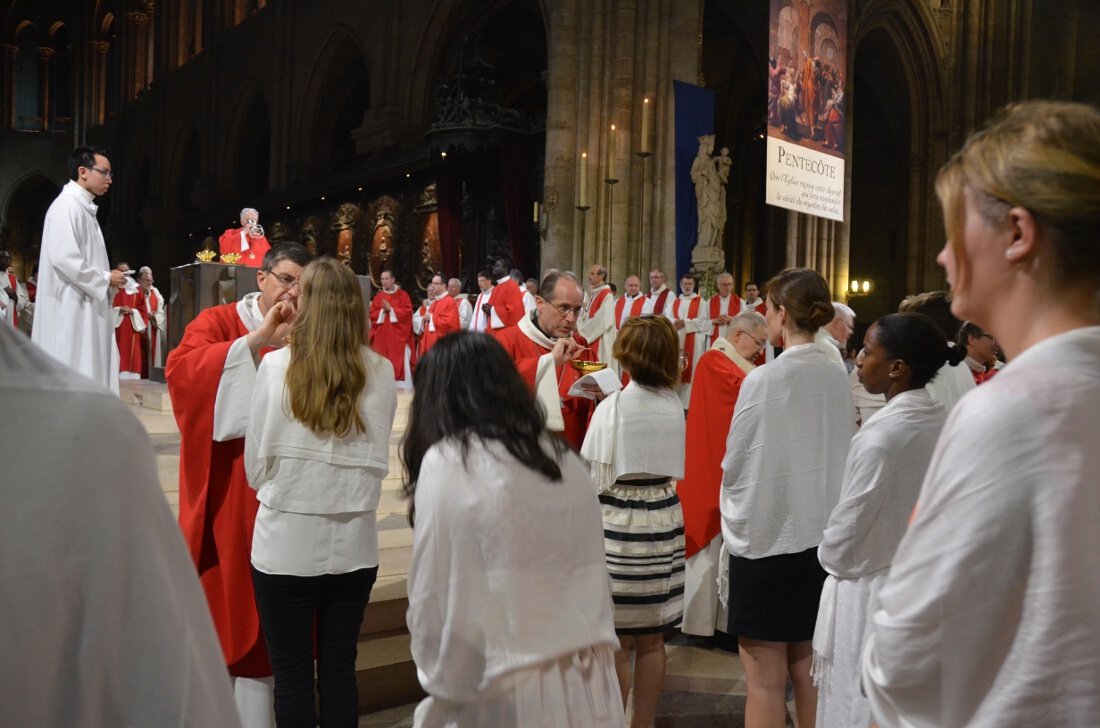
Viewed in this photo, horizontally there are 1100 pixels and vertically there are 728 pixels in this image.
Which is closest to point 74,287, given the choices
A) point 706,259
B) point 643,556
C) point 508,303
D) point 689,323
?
point 643,556

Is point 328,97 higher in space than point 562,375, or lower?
higher

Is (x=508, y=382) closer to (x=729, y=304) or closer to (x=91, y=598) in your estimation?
(x=91, y=598)

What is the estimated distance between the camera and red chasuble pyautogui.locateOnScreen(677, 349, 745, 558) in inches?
182

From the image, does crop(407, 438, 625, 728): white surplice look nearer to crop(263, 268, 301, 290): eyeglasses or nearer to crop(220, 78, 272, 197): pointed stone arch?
crop(263, 268, 301, 290): eyeglasses

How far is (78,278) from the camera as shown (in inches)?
217

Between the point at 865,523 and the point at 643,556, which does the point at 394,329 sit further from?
the point at 865,523

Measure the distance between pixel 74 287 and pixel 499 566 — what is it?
4896mm

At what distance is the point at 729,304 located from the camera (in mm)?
12727

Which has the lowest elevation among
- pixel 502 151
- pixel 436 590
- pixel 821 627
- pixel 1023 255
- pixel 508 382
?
pixel 821 627

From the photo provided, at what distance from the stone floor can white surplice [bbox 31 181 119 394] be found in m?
0.84

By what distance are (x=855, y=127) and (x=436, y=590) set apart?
26789mm

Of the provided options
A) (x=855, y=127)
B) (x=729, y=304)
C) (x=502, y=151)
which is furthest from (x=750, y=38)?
(x=729, y=304)

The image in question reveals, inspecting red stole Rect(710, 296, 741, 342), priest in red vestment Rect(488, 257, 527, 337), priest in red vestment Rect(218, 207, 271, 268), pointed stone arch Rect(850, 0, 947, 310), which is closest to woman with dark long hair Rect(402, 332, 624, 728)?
priest in red vestment Rect(218, 207, 271, 268)

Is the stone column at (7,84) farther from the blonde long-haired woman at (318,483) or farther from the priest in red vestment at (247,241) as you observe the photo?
the blonde long-haired woman at (318,483)
